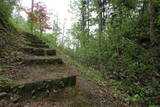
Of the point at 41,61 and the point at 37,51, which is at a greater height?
the point at 37,51

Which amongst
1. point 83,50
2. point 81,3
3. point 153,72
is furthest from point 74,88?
point 81,3

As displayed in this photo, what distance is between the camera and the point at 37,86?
2.41m

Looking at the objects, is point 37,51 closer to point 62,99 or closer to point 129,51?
point 62,99

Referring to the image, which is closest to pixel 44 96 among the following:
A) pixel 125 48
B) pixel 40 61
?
pixel 40 61

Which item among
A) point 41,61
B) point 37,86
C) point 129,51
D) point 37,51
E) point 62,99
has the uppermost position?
point 37,51

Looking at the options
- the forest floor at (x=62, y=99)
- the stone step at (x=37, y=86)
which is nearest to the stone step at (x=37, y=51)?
the forest floor at (x=62, y=99)

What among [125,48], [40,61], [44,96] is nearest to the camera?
[44,96]

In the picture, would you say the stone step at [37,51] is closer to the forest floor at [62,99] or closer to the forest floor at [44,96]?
the forest floor at [44,96]

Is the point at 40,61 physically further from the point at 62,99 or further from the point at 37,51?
the point at 62,99

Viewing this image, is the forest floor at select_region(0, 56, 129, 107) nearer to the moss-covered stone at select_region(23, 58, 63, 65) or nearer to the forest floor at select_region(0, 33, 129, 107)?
the forest floor at select_region(0, 33, 129, 107)

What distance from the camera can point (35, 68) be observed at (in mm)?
3326

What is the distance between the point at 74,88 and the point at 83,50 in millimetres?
4659

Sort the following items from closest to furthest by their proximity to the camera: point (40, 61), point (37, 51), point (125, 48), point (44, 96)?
point (44, 96) < point (40, 61) < point (37, 51) < point (125, 48)

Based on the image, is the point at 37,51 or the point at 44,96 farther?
the point at 37,51
